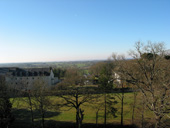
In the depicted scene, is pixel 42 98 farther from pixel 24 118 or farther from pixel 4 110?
pixel 24 118

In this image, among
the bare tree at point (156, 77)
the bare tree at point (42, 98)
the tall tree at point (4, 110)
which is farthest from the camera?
the bare tree at point (42, 98)

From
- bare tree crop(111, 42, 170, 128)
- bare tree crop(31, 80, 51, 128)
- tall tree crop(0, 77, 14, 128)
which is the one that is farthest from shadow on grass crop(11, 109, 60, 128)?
bare tree crop(111, 42, 170, 128)

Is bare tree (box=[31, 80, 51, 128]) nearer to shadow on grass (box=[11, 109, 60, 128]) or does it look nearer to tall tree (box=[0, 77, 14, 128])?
tall tree (box=[0, 77, 14, 128])

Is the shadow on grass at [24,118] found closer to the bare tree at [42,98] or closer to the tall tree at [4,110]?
the tall tree at [4,110]

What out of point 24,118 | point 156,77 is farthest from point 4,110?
point 156,77

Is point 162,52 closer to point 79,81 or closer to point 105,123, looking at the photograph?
point 79,81

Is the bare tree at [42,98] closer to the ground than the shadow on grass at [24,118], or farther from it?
farther from it

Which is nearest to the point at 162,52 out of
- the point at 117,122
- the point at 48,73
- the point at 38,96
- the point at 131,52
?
the point at 131,52

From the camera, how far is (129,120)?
17.8m

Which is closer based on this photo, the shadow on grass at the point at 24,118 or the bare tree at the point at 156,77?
the bare tree at the point at 156,77

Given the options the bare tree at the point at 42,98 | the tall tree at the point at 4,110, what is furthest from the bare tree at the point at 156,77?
Result: the tall tree at the point at 4,110

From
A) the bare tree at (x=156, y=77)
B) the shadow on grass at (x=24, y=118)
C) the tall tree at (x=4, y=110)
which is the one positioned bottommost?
the shadow on grass at (x=24, y=118)

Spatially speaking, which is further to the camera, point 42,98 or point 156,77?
point 42,98

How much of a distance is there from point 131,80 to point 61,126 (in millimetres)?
12352
